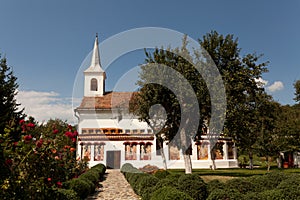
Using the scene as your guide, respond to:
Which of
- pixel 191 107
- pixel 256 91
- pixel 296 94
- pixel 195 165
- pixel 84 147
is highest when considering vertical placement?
pixel 296 94

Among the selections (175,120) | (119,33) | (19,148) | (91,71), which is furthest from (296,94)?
(19,148)

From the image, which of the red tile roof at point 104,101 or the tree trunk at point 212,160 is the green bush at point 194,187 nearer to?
the tree trunk at point 212,160

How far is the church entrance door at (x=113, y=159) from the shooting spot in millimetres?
32562

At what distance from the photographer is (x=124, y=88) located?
2048cm

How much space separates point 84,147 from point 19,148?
27.7 metres

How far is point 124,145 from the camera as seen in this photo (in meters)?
32.6

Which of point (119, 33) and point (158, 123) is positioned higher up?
point (119, 33)

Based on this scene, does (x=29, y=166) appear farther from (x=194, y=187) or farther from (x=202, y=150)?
(x=202, y=150)

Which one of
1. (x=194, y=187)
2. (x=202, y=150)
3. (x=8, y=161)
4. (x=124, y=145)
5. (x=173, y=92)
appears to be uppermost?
(x=173, y=92)

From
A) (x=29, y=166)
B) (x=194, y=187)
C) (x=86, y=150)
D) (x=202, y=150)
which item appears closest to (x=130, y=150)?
(x=86, y=150)

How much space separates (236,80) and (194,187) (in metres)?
11.0

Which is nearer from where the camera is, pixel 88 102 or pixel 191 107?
pixel 191 107

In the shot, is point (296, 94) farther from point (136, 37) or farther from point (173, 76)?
point (136, 37)

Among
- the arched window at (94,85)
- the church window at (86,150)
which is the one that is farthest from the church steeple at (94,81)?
the church window at (86,150)
